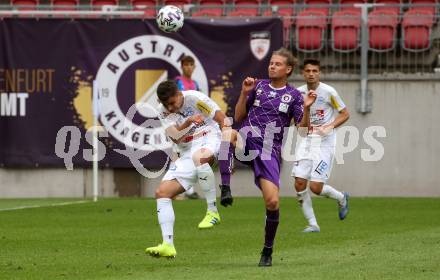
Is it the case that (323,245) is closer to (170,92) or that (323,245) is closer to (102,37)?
(170,92)

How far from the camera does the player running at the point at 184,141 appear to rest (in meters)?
11.0

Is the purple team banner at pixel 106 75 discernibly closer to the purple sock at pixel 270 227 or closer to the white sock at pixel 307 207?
the white sock at pixel 307 207

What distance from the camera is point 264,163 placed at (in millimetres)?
10914

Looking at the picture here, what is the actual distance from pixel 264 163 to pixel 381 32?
11.5 metres

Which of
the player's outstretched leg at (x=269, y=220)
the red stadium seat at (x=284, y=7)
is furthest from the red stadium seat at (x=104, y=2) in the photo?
the player's outstretched leg at (x=269, y=220)

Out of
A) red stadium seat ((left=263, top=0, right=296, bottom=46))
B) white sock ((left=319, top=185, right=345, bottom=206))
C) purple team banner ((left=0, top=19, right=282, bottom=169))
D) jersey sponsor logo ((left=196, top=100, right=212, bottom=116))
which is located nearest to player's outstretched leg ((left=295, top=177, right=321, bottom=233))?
white sock ((left=319, top=185, right=345, bottom=206))

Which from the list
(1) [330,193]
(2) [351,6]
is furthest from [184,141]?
(2) [351,6]

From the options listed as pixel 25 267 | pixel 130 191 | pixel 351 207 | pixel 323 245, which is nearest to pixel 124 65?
pixel 130 191

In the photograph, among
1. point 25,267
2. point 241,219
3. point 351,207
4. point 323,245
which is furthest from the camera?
point 351,207

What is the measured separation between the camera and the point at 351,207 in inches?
745

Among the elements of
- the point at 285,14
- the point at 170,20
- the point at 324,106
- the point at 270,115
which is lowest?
the point at 270,115

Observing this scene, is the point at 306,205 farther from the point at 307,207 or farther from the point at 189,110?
the point at 189,110

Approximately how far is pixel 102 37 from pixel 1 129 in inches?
100

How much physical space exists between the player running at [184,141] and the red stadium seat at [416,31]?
9.05 meters
